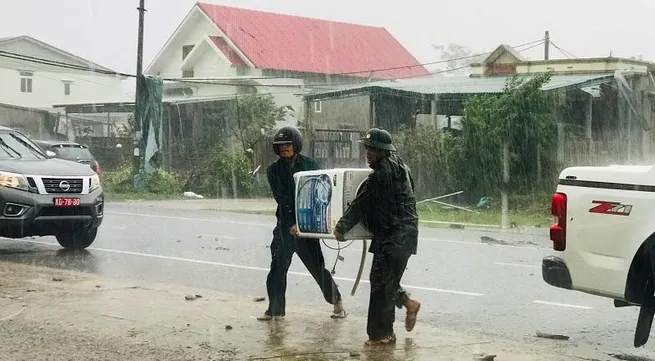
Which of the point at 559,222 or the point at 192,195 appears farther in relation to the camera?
the point at 192,195

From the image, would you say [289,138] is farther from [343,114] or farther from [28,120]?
[28,120]

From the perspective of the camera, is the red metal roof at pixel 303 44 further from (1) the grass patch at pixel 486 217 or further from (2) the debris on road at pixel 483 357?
(2) the debris on road at pixel 483 357

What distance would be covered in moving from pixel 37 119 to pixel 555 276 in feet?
118

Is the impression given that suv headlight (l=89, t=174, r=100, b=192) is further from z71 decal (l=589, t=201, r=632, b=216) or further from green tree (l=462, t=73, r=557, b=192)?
green tree (l=462, t=73, r=557, b=192)

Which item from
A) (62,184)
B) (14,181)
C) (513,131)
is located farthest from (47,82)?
(14,181)

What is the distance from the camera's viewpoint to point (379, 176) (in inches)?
260

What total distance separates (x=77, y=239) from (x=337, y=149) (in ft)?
57.9

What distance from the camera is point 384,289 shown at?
673 centimetres

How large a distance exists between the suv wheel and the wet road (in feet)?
0.56

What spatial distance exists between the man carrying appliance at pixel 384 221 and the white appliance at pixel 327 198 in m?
0.16

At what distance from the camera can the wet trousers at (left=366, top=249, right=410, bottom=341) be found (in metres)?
6.72

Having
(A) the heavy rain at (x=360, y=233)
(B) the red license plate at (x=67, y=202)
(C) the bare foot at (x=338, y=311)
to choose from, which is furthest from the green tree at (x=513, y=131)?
(C) the bare foot at (x=338, y=311)

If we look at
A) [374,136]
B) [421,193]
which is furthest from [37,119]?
[374,136]

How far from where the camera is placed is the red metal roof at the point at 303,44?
118 ft
